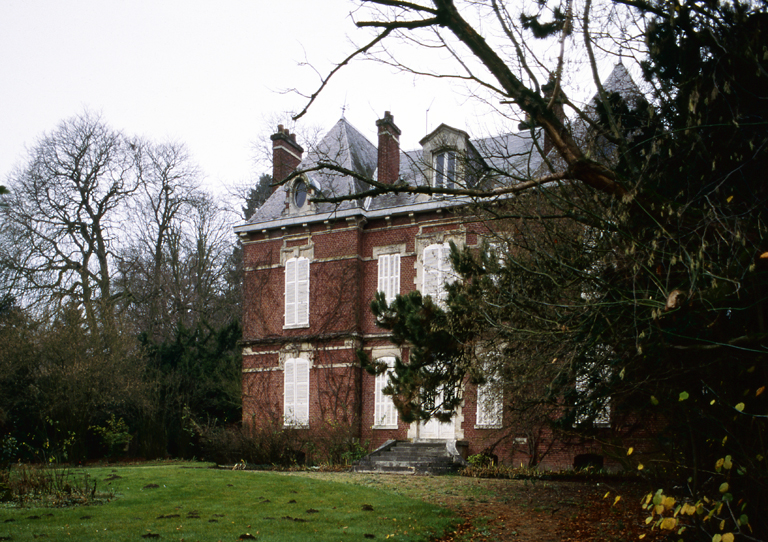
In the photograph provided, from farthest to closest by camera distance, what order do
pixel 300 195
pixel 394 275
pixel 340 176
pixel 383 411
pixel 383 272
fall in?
pixel 300 195 < pixel 340 176 < pixel 383 272 < pixel 394 275 < pixel 383 411

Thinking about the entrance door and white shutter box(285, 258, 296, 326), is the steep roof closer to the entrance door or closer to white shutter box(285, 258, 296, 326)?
white shutter box(285, 258, 296, 326)

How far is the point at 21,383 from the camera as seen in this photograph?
19.0 m

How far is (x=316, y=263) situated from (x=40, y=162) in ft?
Result: 39.3

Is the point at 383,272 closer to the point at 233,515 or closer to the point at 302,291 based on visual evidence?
the point at 302,291

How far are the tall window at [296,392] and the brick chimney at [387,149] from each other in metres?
5.62

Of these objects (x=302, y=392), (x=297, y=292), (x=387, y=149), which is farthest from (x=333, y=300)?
(x=387, y=149)

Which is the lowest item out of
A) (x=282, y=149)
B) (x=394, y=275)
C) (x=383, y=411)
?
(x=383, y=411)

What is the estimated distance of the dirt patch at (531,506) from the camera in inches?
310

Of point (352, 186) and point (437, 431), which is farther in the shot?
point (352, 186)

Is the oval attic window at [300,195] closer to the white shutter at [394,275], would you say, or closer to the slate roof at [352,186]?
the slate roof at [352,186]

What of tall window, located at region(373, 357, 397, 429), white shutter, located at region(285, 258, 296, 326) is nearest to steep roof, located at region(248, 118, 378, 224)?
white shutter, located at region(285, 258, 296, 326)

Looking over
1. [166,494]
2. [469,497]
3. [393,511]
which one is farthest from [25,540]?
[469,497]

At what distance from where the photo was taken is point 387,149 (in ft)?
64.0

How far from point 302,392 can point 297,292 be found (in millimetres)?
2803
